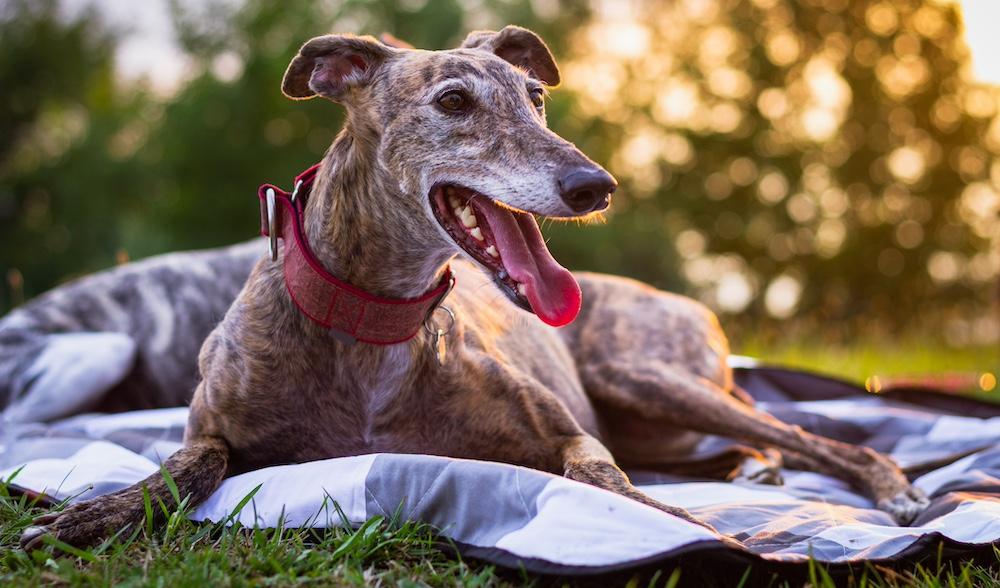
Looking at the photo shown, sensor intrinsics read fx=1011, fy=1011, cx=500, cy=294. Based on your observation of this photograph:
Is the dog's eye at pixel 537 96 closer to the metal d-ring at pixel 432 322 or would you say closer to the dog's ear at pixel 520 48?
the dog's ear at pixel 520 48

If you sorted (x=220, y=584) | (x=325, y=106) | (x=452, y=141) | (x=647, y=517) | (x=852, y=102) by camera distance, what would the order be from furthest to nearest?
(x=852, y=102)
(x=325, y=106)
(x=452, y=141)
(x=647, y=517)
(x=220, y=584)

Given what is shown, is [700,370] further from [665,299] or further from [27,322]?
[27,322]

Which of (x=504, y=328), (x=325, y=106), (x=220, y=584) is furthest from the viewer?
(x=325, y=106)

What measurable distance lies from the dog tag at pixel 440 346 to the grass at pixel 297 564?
2.17ft

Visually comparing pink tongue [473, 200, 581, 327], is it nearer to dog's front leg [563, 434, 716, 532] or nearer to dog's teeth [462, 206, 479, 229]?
dog's teeth [462, 206, 479, 229]

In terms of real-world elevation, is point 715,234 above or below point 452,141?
below

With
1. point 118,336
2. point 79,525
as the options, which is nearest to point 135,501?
point 79,525

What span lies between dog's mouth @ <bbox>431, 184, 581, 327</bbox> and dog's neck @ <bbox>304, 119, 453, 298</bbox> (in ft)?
0.26

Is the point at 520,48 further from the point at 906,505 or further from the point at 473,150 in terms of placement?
the point at 906,505

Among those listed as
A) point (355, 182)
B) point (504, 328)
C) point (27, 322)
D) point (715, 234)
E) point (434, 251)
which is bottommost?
point (715, 234)

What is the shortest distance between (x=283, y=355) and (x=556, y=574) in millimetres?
1101

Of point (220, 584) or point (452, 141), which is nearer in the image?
point (220, 584)

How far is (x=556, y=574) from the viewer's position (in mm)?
2129

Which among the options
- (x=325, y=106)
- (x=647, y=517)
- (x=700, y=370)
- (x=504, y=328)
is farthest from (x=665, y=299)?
(x=325, y=106)
